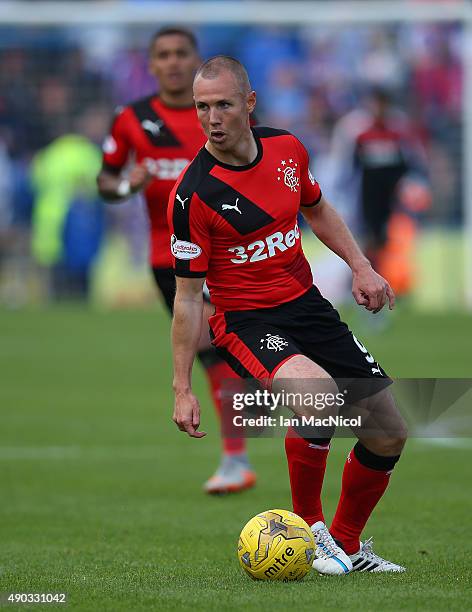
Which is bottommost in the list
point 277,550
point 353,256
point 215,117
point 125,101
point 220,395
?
point 220,395

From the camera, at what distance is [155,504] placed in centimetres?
789

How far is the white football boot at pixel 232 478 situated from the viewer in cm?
827

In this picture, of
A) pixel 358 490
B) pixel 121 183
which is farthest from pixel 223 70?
pixel 121 183

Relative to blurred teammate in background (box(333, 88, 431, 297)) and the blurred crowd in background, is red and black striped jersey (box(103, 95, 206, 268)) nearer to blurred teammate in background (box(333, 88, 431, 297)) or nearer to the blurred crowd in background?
blurred teammate in background (box(333, 88, 431, 297))

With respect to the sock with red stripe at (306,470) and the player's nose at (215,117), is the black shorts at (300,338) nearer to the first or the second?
the sock with red stripe at (306,470)

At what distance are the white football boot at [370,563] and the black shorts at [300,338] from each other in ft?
2.34

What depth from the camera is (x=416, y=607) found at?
4.98 metres

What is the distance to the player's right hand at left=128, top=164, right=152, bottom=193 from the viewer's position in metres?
7.81

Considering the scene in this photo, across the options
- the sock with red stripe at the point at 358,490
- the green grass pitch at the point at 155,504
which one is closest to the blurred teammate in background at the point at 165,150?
the green grass pitch at the point at 155,504

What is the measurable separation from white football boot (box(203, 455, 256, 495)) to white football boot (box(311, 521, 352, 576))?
2.40 m

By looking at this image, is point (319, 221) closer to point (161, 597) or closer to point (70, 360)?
point (161, 597)

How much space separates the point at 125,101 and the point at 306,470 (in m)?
16.3

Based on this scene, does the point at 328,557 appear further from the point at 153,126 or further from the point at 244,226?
the point at 153,126

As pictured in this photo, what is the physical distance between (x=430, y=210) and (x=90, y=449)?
12103 millimetres
